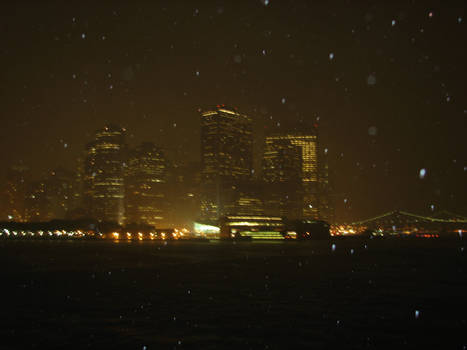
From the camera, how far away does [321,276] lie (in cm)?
4028

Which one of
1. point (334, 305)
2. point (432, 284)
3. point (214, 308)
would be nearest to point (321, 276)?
point (432, 284)

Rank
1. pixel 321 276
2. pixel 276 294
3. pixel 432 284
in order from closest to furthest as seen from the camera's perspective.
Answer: pixel 276 294 → pixel 432 284 → pixel 321 276

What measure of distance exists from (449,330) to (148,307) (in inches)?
533

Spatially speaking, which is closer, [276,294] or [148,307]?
[148,307]

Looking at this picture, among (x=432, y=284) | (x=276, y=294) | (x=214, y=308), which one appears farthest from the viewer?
(x=432, y=284)

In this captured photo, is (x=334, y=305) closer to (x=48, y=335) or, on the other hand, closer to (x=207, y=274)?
(x=48, y=335)

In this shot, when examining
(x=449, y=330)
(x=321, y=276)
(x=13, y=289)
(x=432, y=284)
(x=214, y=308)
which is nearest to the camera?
(x=449, y=330)

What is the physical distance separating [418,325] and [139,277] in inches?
934

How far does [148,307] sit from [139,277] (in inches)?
587

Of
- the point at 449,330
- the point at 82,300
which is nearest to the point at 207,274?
the point at 82,300

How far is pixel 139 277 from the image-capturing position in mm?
38031

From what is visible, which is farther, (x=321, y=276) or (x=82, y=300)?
(x=321, y=276)

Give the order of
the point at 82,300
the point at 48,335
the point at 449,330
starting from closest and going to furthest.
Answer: the point at 48,335 < the point at 449,330 < the point at 82,300

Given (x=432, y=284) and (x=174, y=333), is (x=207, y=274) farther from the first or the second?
(x=174, y=333)
